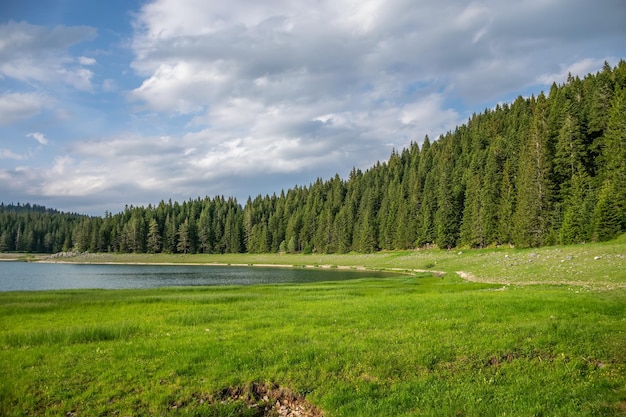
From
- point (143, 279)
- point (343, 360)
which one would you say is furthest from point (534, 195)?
point (143, 279)

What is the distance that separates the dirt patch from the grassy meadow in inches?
2.9

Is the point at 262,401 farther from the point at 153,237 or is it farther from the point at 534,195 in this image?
the point at 153,237

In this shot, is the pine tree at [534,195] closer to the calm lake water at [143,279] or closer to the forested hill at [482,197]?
the forested hill at [482,197]

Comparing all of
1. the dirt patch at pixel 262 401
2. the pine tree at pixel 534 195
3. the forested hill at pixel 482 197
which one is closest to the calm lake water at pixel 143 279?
the pine tree at pixel 534 195

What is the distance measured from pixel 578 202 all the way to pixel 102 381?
77148 millimetres

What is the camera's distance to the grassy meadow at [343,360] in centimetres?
1115

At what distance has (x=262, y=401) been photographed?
12102 mm

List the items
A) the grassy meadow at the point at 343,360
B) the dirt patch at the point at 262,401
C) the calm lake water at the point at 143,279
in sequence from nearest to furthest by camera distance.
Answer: the grassy meadow at the point at 343,360, the dirt patch at the point at 262,401, the calm lake water at the point at 143,279

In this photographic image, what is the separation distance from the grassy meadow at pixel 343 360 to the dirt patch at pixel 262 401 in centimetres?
7

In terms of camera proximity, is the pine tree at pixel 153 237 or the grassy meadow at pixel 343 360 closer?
the grassy meadow at pixel 343 360

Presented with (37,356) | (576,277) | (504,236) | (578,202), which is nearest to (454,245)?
(504,236)

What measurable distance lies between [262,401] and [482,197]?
10211 centimetres

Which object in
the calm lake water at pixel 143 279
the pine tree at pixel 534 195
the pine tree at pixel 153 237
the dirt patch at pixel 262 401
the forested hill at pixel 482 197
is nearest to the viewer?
the dirt patch at pixel 262 401

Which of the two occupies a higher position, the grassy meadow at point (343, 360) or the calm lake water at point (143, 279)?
the grassy meadow at point (343, 360)
